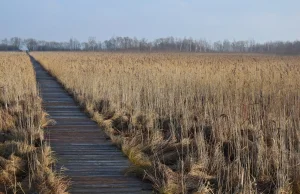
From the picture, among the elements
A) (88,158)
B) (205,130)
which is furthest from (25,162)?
(205,130)

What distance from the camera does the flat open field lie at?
5.30m

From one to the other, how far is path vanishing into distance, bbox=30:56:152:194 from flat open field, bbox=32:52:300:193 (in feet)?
0.67

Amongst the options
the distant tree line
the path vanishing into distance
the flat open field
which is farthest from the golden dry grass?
the distant tree line

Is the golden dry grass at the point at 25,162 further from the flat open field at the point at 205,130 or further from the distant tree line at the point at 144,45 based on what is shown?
the distant tree line at the point at 144,45

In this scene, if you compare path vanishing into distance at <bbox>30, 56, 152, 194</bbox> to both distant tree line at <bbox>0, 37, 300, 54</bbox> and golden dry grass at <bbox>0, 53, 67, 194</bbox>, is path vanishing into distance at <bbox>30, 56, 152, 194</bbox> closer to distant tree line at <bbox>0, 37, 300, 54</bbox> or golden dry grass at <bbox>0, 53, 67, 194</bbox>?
golden dry grass at <bbox>0, 53, 67, 194</bbox>

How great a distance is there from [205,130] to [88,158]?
2498mm

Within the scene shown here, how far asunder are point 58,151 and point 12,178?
1.52m

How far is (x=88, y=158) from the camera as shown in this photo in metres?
6.42

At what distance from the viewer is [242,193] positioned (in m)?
4.68

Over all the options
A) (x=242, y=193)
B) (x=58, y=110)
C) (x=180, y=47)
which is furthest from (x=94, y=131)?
(x=180, y=47)

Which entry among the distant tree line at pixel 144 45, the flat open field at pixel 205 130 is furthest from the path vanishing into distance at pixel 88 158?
the distant tree line at pixel 144 45

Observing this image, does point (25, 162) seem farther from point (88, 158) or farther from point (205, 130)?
point (205, 130)

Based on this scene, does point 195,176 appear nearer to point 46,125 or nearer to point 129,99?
point 46,125

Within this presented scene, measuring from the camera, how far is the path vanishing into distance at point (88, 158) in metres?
5.18
